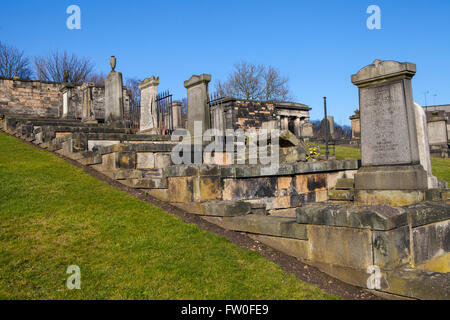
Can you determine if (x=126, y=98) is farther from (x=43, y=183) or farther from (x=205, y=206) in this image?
(x=205, y=206)

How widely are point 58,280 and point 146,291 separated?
0.95m

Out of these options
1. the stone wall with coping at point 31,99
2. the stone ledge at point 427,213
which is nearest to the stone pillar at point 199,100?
the stone ledge at point 427,213

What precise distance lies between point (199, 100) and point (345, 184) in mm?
5371

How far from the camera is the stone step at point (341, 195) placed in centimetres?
760

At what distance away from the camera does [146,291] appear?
11.9 ft

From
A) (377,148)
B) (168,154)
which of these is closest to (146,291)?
(377,148)

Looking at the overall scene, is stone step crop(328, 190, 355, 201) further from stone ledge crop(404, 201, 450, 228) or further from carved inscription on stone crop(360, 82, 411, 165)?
stone ledge crop(404, 201, 450, 228)

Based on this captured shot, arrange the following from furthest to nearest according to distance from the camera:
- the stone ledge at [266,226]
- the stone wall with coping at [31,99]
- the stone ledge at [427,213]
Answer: the stone wall with coping at [31,99], the stone ledge at [266,226], the stone ledge at [427,213]

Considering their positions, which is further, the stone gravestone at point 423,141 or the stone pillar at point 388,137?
the stone gravestone at point 423,141

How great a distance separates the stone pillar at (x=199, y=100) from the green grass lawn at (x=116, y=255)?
4956 millimetres

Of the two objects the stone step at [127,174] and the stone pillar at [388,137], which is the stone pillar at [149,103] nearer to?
the stone step at [127,174]

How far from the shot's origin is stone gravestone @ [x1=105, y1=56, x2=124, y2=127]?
13.9 m
